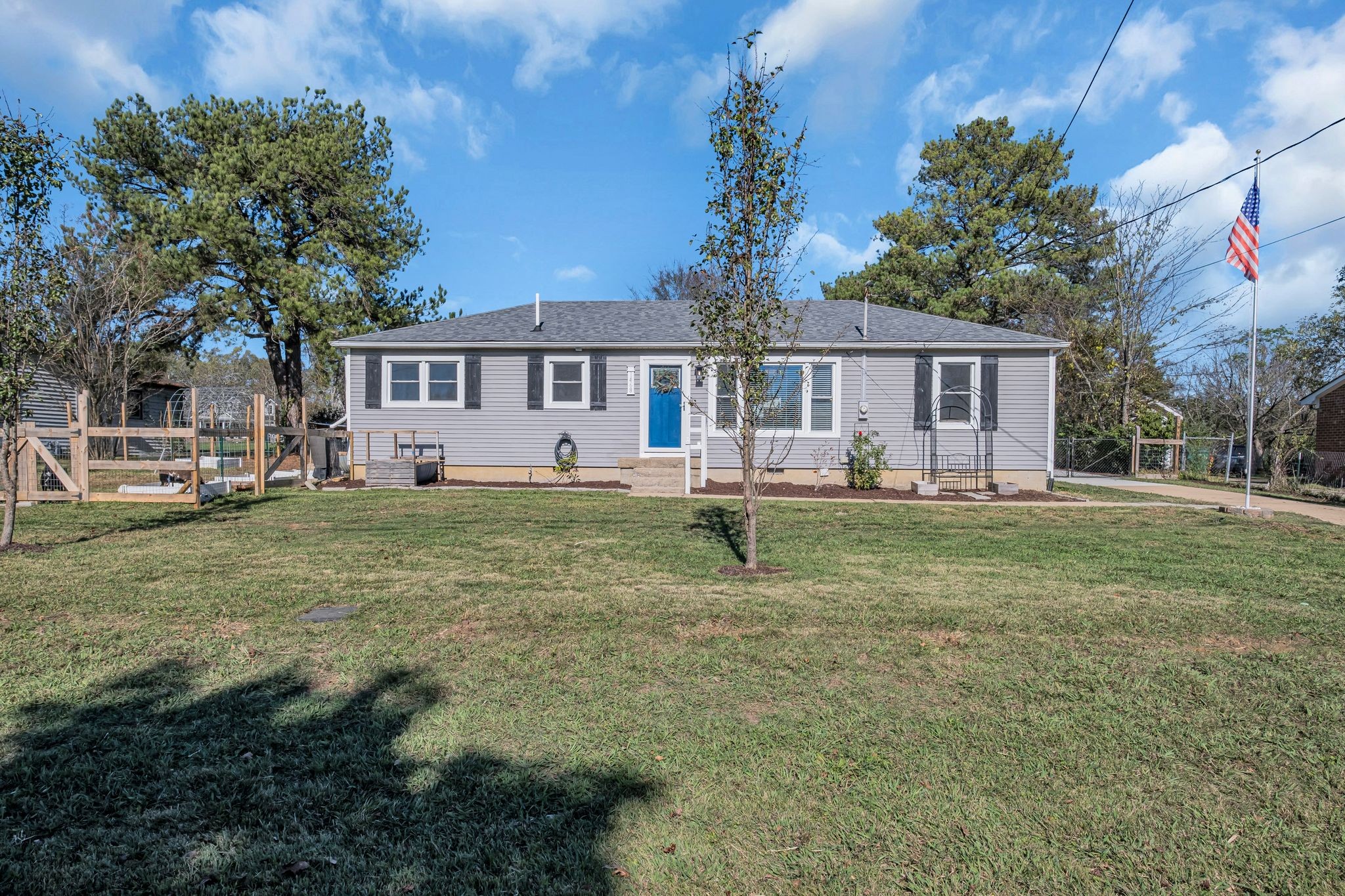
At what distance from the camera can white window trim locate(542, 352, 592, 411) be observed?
14.5 meters

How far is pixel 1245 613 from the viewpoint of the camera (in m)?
5.05

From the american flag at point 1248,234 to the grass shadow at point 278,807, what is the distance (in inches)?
534

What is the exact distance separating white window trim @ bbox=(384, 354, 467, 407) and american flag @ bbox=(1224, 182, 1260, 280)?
14.3m

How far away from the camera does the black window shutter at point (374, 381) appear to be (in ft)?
48.6

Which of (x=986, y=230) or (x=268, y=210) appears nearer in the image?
(x=268, y=210)

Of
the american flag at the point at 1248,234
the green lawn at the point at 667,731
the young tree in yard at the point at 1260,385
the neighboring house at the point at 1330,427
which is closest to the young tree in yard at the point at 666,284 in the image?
the young tree in yard at the point at 1260,385

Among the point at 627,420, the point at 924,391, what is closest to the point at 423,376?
the point at 627,420

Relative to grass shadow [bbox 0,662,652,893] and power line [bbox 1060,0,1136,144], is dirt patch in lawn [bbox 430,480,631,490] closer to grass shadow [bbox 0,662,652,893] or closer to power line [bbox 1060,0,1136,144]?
grass shadow [bbox 0,662,652,893]

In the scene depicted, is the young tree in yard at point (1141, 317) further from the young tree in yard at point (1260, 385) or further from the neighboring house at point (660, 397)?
the neighboring house at point (660, 397)

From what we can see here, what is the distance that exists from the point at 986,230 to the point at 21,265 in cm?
2821

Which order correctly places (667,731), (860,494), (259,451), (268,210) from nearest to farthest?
(667,731), (259,451), (860,494), (268,210)

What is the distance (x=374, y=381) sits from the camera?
48.6ft

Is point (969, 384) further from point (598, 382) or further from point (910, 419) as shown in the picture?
point (598, 382)

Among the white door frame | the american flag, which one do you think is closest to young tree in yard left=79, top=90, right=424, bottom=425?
the white door frame
